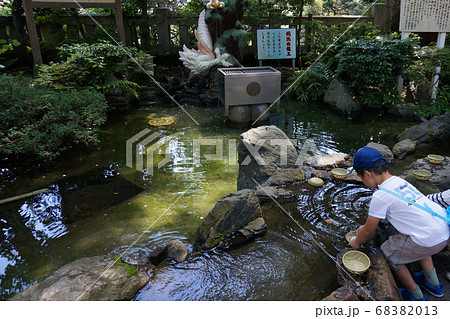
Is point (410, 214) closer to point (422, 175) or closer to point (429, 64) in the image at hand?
point (422, 175)

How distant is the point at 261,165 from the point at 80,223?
2.64 meters

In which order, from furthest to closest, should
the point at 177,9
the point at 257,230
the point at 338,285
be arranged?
the point at 177,9
the point at 257,230
the point at 338,285

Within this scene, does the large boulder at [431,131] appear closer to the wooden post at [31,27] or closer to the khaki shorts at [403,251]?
the khaki shorts at [403,251]

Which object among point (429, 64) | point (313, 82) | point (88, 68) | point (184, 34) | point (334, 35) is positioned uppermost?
point (184, 34)

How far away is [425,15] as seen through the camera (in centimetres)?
777

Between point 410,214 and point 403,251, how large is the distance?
0.37 meters

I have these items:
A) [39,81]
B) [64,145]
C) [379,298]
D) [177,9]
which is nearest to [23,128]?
[64,145]

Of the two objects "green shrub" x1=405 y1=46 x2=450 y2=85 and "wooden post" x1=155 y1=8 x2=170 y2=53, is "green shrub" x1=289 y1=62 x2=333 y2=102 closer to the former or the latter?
"green shrub" x1=405 y1=46 x2=450 y2=85

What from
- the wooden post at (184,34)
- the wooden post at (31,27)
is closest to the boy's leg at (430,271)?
the wooden post at (31,27)

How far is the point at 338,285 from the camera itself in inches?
116

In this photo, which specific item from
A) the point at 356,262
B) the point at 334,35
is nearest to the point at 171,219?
the point at 356,262

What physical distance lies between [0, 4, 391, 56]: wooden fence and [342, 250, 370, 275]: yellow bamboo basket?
10.9 m

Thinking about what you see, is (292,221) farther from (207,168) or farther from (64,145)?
(64,145)

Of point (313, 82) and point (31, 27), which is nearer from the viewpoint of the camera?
point (31, 27)
